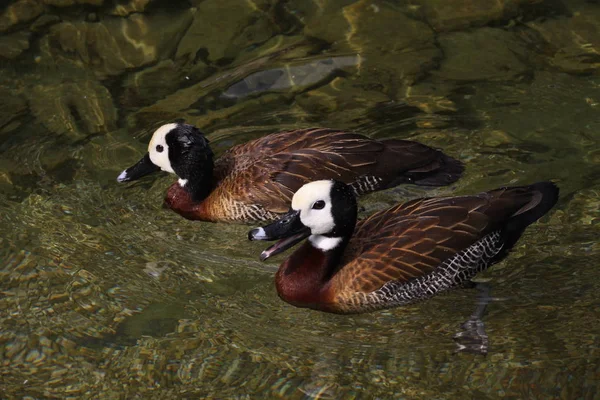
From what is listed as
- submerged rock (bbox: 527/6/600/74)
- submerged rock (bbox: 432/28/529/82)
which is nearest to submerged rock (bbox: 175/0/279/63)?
submerged rock (bbox: 432/28/529/82)

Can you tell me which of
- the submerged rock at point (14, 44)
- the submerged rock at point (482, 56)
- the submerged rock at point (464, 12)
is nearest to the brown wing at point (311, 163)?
the submerged rock at point (482, 56)

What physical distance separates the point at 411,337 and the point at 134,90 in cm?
434

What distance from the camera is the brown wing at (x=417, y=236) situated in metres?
7.05

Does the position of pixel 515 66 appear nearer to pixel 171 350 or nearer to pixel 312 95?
pixel 312 95

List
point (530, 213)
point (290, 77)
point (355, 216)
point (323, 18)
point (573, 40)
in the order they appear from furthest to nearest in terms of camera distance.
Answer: point (323, 18), point (573, 40), point (290, 77), point (530, 213), point (355, 216)

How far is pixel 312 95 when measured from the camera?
9.61m

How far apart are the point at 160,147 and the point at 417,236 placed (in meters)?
2.45

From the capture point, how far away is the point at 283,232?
22.7ft

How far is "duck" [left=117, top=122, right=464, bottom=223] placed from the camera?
8.05 meters

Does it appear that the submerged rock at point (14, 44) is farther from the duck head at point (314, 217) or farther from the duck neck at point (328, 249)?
the duck neck at point (328, 249)

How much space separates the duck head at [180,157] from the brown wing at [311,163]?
24 cm

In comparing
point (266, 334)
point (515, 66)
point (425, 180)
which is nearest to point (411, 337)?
point (266, 334)

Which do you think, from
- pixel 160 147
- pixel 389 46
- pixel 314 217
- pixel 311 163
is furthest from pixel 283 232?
pixel 389 46

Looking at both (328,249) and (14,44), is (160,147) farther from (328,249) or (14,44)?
(14,44)
